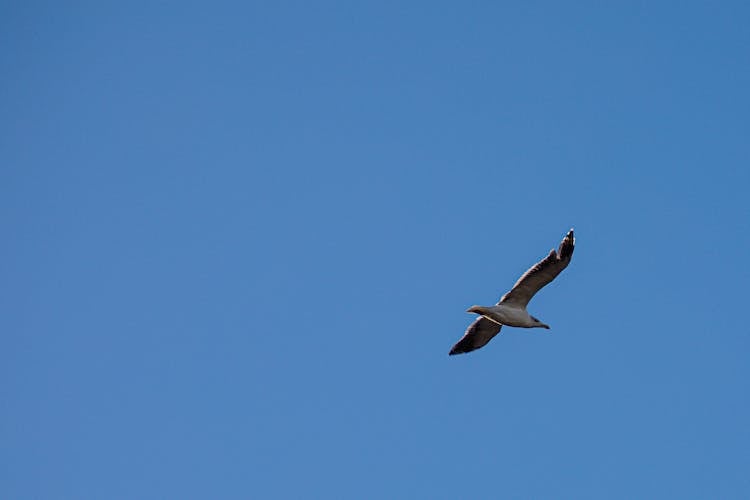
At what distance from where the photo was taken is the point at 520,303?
115 ft

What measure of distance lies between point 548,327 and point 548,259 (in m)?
3.81

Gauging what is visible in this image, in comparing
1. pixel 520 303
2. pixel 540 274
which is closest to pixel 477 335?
pixel 520 303

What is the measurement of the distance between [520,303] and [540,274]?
66.1 inches

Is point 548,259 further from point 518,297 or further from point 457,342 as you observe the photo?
point 457,342

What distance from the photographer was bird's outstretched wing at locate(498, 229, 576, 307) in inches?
1303

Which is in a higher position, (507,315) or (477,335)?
(477,335)

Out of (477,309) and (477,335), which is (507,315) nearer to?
(477,309)

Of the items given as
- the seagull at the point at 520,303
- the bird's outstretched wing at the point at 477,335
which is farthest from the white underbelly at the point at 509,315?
the bird's outstretched wing at the point at 477,335

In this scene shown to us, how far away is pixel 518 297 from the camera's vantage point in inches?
1375

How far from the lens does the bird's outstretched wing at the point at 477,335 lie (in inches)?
1459

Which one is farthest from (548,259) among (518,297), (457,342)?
(457,342)

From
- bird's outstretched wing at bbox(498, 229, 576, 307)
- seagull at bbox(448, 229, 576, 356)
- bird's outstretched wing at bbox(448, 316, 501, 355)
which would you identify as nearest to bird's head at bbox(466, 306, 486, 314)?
seagull at bbox(448, 229, 576, 356)

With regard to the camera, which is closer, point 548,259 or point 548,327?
point 548,259

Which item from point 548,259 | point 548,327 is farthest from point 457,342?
point 548,259
